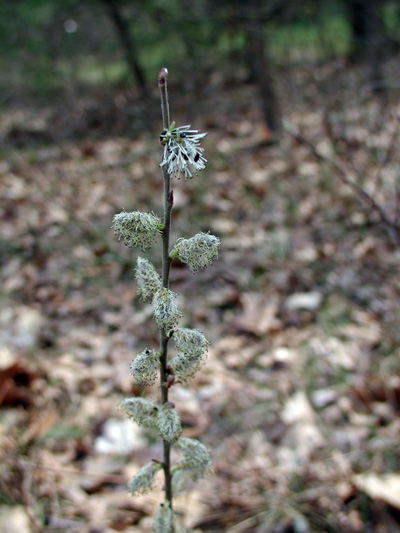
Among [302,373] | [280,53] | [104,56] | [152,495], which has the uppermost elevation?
[280,53]

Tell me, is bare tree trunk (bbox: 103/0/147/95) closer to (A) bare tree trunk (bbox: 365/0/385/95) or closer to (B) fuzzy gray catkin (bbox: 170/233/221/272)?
(A) bare tree trunk (bbox: 365/0/385/95)

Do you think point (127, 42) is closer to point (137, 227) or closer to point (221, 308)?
point (221, 308)

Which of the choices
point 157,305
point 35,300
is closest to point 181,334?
point 157,305

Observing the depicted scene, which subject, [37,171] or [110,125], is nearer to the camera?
[37,171]

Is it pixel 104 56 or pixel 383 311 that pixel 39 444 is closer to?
pixel 383 311

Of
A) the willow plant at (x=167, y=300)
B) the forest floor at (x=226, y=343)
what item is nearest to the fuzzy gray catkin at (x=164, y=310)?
the willow plant at (x=167, y=300)

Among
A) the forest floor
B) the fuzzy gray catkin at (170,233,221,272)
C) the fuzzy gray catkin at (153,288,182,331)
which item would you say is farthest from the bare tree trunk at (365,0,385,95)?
the fuzzy gray catkin at (153,288,182,331)

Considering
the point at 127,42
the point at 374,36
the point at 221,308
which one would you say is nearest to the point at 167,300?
the point at 221,308
